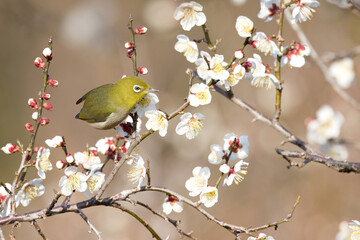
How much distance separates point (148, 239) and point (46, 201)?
1.56 metres

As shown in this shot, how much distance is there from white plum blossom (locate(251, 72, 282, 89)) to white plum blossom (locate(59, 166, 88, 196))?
0.92 meters

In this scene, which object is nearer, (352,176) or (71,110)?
(352,176)

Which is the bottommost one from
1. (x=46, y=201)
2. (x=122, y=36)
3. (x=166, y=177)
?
(x=46, y=201)

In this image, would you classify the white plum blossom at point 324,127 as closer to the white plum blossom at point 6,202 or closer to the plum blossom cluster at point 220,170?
the plum blossom cluster at point 220,170

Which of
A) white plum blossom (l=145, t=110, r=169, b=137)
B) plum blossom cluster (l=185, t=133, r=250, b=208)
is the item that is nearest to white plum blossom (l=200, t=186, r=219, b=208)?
plum blossom cluster (l=185, t=133, r=250, b=208)

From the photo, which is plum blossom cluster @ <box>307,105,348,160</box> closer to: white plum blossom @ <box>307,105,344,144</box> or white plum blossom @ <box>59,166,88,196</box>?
white plum blossom @ <box>307,105,344,144</box>

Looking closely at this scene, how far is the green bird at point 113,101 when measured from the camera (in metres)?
2.54

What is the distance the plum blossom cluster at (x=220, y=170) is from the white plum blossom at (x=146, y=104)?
1.23ft

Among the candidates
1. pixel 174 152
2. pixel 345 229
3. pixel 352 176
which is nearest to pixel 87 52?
pixel 174 152

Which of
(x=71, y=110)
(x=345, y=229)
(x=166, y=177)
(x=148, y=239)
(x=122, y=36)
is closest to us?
(x=345, y=229)

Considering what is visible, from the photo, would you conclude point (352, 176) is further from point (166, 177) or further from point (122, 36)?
point (122, 36)

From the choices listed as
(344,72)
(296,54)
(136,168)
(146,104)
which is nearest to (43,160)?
(136,168)

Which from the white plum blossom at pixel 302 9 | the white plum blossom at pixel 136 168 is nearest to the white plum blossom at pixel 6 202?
the white plum blossom at pixel 136 168

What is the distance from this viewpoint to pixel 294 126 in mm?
7176
